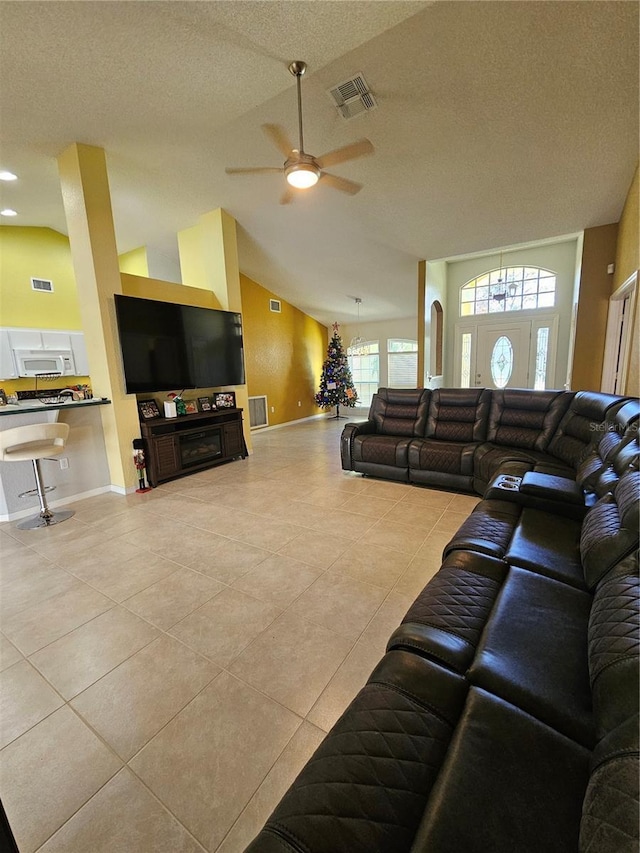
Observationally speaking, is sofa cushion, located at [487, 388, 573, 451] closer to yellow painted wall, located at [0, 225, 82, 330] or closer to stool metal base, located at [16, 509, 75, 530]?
stool metal base, located at [16, 509, 75, 530]

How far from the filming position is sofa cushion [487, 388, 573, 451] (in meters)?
3.47

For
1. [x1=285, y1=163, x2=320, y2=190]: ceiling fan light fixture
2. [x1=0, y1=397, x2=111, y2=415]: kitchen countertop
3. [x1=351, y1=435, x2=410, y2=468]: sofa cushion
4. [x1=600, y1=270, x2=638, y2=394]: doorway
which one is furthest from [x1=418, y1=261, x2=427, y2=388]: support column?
[x1=0, y1=397, x2=111, y2=415]: kitchen countertop

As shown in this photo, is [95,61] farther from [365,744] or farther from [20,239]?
[20,239]

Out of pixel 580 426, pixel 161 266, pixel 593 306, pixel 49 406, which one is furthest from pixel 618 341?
pixel 161 266

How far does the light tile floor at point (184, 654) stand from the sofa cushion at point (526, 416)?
90cm

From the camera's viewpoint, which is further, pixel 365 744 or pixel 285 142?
pixel 285 142

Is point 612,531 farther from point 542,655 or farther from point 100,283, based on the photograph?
point 100,283

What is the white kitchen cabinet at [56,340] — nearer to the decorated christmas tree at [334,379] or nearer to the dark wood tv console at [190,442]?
the dark wood tv console at [190,442]

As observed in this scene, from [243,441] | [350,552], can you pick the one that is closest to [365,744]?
[350,552]

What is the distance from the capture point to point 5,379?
549 cm

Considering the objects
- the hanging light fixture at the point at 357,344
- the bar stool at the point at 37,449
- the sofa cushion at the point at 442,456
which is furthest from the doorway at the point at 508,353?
the bar stool at the point at 37,449

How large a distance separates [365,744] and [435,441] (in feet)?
11.3

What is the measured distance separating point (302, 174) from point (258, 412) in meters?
5.52

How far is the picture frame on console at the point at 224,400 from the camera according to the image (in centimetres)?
519
